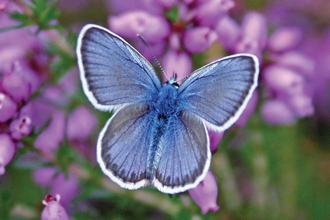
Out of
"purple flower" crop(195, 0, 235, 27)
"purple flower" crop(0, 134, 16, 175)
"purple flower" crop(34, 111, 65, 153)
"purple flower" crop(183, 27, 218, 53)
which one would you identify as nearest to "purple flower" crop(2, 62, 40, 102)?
"purple flower" crop(0, 134, 16, 175)

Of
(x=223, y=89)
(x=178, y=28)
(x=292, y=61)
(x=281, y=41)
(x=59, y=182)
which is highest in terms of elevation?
(x=178, y=28)

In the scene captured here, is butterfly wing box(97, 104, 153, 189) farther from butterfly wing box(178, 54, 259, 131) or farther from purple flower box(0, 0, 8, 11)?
purple flower box(0, 0, 8, 11)

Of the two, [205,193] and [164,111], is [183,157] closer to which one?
[205,193]

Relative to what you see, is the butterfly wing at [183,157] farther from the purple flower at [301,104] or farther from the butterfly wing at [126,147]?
the purple flower at [301,104]

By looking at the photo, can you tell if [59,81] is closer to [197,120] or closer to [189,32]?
[189,32]

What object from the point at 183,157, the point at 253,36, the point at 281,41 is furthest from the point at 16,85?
the point at 281,41

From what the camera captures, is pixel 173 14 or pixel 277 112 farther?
pixel 277 112

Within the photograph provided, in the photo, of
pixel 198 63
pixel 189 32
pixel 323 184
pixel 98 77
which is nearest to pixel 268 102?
pixel 198 63

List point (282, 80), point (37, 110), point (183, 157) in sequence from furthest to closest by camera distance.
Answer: point (37, 110) → point (282, 80) → point (183, 157)
